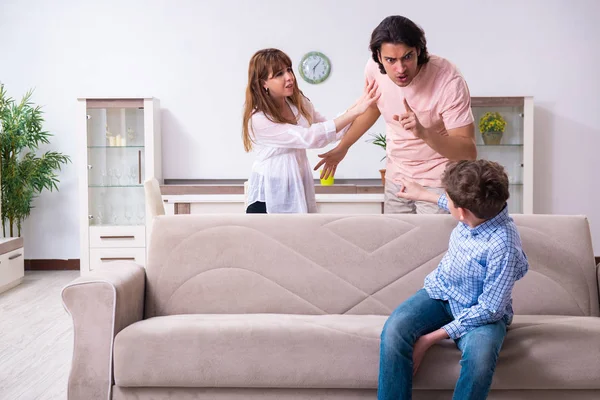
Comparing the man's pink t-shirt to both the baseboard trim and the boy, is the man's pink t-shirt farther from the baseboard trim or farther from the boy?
the baseboard trim

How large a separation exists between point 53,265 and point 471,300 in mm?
4755

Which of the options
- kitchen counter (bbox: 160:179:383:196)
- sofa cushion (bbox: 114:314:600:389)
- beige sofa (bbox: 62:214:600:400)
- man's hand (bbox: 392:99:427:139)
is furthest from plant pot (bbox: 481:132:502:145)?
sofa cushion (bbox: 114:314:600:389)

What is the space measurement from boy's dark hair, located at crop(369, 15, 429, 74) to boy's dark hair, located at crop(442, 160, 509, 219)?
637mm

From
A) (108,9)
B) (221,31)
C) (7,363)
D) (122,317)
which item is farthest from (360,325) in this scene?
(108,9)

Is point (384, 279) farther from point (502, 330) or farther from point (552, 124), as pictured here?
point (552, 124)

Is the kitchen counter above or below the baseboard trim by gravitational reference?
above

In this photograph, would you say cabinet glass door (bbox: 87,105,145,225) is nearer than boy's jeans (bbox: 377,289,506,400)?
No

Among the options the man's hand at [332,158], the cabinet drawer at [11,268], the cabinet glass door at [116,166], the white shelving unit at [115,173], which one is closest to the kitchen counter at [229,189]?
the white shelving unit at [115,173]

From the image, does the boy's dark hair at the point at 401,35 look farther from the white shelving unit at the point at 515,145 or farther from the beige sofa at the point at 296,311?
the white shelving unit at the point at 515,145

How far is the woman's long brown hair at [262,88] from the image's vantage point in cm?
281

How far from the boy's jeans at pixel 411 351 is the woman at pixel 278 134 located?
91 centimetres

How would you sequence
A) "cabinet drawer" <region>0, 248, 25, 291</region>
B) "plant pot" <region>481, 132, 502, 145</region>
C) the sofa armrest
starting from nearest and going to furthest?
the sofa armrest, "cabinet drawer" <region>0, 248, 25, 291</region>, "plant pot" <region>481, 132, 502, 145</region>

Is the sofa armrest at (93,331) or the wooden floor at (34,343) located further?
the wooden floor at (34,343)

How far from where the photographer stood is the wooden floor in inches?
108
